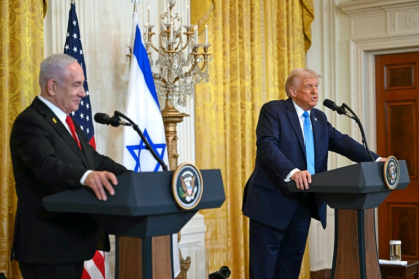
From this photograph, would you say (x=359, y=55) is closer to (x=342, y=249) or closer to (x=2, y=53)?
(x=342, y=249)

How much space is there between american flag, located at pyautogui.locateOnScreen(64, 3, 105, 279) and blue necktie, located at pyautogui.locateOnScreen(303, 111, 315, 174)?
1.39 m

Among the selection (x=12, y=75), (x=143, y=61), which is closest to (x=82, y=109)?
(x=12, y=75)

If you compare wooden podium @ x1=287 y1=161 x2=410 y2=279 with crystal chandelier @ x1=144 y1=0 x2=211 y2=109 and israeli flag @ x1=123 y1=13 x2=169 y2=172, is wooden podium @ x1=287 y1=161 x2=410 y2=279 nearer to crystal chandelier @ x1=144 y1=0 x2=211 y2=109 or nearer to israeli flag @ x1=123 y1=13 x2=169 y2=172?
israeli flag @ x1=123 y1=13 x2=169 y2=172

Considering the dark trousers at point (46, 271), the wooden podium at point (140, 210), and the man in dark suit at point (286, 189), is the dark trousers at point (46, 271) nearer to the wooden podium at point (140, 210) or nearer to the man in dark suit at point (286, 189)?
the wooden podium at point (140, 210)

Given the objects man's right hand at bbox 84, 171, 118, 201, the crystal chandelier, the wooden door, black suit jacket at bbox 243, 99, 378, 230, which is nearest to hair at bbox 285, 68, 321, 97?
black suit jacket at bbox 243, 99, 378, 230

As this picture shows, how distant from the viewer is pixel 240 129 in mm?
6074

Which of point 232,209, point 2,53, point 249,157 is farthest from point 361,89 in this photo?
point 2,53

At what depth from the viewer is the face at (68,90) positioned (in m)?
2.77

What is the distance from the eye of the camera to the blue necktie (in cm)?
414

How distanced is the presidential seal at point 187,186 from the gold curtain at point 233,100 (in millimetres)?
3073

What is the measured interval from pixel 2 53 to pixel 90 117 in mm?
707

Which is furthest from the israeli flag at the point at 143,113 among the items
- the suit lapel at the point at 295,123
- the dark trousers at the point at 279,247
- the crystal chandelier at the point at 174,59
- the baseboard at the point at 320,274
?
the baseboard at the point at 320,274

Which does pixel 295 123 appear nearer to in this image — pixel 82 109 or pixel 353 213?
pixel 353 213

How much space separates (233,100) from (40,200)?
3.56 metres
